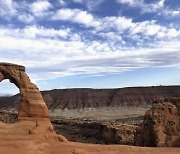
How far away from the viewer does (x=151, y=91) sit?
514ft

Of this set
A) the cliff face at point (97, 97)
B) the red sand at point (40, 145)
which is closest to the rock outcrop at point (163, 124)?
the red sand at point (40, 145)

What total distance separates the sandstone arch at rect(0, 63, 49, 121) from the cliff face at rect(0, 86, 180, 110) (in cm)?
12621

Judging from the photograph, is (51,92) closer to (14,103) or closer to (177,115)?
(14,103)

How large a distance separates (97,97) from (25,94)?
441 feet

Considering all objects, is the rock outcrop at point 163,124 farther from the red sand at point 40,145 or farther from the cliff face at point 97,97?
the cliff face at point 97,97

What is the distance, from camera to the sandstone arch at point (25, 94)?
2606cm

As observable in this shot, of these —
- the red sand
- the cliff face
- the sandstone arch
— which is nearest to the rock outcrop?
the red sand

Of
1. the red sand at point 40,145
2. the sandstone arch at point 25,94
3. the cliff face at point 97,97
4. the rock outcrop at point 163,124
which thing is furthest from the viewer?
the cliff face at point 97,97

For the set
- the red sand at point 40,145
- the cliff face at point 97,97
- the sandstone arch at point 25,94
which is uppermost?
the cliff face at point 97,97

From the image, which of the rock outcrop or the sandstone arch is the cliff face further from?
the sandstone arch

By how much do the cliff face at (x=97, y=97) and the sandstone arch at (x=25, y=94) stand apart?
126m

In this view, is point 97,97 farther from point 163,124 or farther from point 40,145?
point 40,145

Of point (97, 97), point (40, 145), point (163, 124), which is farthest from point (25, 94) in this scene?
point (97, 97)

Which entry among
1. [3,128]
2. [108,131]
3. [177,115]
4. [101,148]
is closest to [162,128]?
[177,115]
